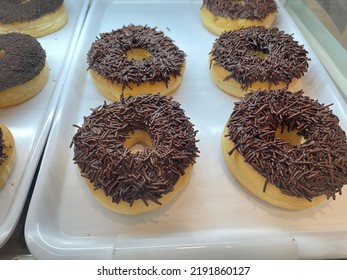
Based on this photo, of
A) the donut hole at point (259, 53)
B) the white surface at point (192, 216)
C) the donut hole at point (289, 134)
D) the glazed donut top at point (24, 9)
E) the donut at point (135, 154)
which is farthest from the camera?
the glazed donut top at point (24, 9)

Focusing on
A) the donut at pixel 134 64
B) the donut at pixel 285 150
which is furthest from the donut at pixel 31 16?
the donut at pixel 285 150

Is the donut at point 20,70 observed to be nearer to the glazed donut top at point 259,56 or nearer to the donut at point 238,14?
the glazed donut top at point 259,56

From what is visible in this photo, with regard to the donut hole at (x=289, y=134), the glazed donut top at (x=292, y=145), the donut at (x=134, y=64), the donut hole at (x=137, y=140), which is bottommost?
the donut hole at (x=137, y=140)

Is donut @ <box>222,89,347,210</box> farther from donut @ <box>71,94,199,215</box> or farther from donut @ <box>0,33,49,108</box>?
donut @ <box>0,33,49,108</box>

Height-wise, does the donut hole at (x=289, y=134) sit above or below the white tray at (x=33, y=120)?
above

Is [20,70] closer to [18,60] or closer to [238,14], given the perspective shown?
[18,60]

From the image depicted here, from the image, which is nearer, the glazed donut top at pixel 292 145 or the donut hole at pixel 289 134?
the glazed donut top at pixel 292 145
